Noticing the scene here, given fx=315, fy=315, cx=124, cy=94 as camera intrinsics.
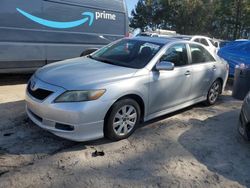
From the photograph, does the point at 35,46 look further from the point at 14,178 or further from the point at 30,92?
the point at 14,178

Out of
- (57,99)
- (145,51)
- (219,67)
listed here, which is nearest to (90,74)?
(57,99)

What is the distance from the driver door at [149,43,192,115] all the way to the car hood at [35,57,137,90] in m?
0.49

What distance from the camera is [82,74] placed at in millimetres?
4418

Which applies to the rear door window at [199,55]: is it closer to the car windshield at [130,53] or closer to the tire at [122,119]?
the car windshield at [130,53]

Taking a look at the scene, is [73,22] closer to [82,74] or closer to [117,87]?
[82,74]

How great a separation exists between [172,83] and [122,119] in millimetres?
1243

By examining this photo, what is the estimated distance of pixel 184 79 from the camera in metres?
5.54

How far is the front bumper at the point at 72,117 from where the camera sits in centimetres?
400

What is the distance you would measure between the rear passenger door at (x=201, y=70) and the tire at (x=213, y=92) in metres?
0.19

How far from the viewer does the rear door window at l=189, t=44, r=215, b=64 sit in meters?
5.93

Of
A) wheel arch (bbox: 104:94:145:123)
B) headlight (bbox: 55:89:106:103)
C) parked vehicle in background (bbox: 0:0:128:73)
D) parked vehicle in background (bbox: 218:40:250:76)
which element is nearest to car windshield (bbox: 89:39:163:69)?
wheel arch (bbox: 104:94:145:123)

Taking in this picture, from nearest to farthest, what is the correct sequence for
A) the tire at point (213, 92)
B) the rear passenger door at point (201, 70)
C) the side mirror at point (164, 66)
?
the side mirror at point (164, 66) → the rear passenger door at point (201, 70) → the tire at point (213, 92)

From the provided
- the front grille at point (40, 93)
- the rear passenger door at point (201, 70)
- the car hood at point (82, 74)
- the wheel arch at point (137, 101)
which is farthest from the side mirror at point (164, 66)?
the front grille at point (40, 93)

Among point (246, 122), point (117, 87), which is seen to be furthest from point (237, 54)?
point (117, 87)
